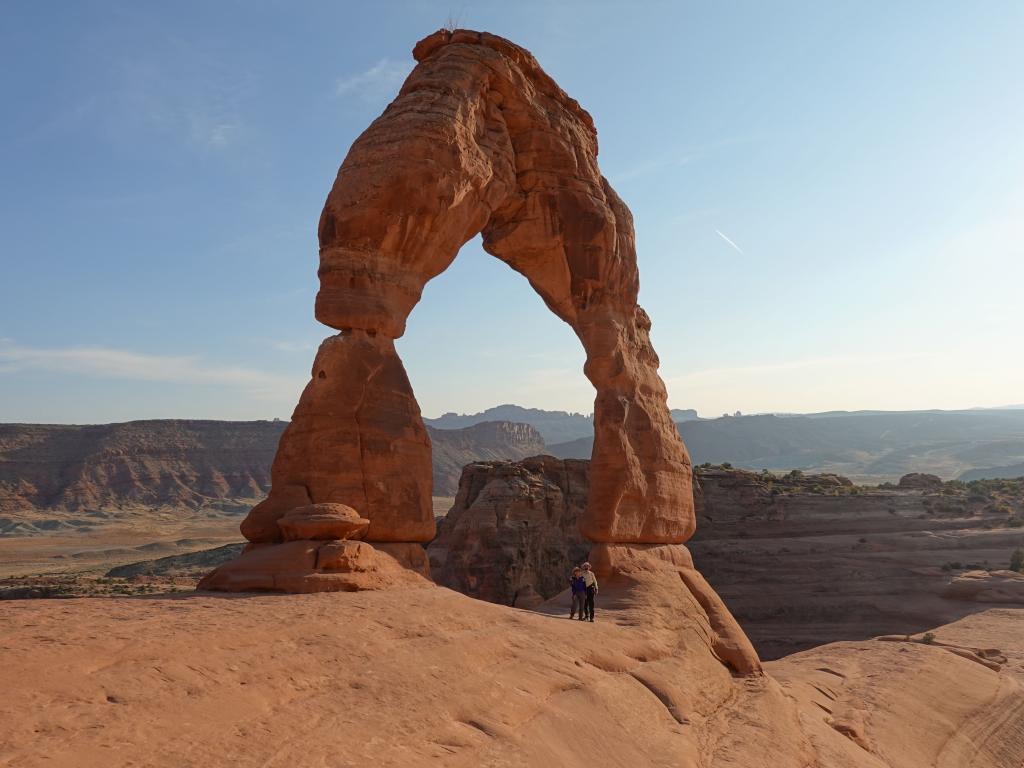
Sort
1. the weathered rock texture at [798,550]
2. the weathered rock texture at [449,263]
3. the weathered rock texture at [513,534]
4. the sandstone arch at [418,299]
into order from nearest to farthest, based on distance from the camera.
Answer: the sandstone arch at [418,299]
the weathered rock texture at [449,263]
the weathered rock texture at [513,534]
the weathered rock texture at [798,550]

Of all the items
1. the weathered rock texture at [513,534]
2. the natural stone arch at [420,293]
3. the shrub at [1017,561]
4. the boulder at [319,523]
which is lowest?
the shrub at [1017,561]

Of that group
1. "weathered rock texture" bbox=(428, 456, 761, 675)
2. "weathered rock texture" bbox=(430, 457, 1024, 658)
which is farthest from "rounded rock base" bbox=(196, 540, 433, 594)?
"weathered rock texture" bbox=(430, 457, 1024, 658)

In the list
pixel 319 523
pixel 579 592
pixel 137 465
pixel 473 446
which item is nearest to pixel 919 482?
pixel 579 592

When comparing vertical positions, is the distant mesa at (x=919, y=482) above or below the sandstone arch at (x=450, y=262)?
below

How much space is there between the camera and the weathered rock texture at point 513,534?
26.2m

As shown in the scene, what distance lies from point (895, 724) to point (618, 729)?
8630 millimetres

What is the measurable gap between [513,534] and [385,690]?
2075 cm

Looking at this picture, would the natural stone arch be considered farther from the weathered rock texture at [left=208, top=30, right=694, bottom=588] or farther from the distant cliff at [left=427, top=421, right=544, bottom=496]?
the distant cliff at [left=427, top=421, right=544, bottom=496]

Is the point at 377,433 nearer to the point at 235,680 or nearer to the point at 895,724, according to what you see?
the point at 235,680

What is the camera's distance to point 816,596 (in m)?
30.4

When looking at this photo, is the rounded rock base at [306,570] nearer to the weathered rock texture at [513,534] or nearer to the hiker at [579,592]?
the hiker at [579,592]

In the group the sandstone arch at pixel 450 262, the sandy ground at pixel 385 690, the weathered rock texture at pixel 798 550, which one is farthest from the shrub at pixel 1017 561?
the sandstone arch at pixel 450 262

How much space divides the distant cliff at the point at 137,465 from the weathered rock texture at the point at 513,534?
56.0 meters

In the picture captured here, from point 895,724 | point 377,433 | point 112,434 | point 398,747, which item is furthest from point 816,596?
point 112,434
